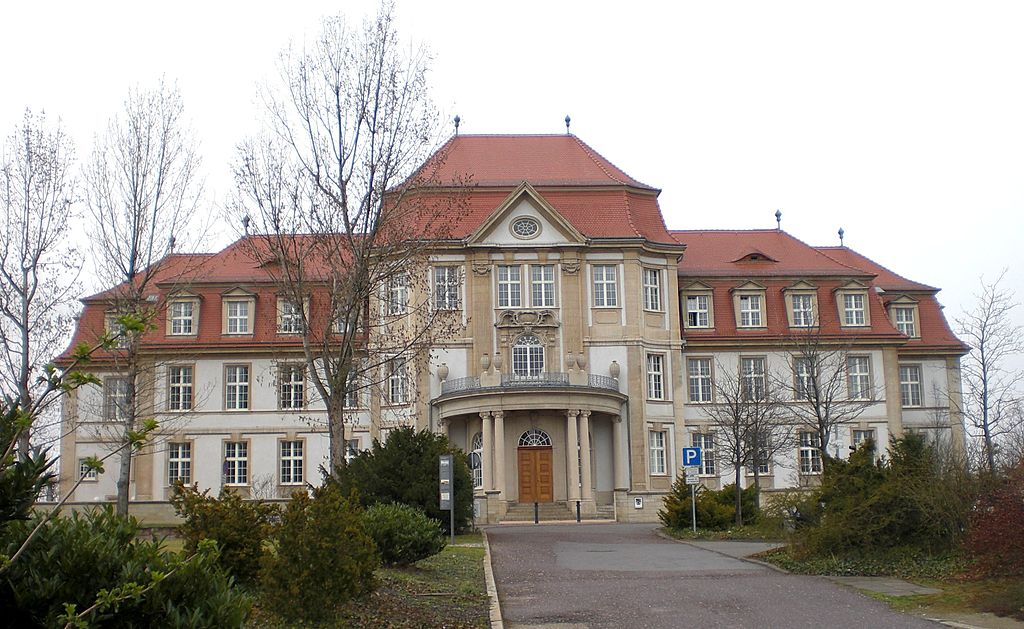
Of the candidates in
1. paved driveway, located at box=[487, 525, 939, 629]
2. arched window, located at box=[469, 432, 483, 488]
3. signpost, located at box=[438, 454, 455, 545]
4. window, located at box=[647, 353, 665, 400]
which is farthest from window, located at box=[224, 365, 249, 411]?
paved driveway, located at box=[487, 525, 939, 629]

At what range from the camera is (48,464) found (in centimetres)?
621

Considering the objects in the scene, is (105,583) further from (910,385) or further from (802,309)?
(910,385)

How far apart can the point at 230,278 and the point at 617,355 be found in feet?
55.7

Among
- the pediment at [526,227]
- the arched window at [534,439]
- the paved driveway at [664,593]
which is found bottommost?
the paved driveway at [664,593]

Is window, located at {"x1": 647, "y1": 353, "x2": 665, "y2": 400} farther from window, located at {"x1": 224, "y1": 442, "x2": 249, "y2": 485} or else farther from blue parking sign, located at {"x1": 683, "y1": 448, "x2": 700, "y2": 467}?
window, located at {"x1": 224, "y1": 442, "x2": 249, "y2": 485}

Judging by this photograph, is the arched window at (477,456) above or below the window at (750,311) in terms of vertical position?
below

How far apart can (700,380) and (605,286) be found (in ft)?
21.7

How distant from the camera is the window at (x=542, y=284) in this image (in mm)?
43406

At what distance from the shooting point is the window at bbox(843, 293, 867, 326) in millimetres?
47750

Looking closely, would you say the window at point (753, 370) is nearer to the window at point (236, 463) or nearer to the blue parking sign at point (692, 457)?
the blue parking sign at point (692, 457)

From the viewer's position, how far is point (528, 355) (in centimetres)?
4306

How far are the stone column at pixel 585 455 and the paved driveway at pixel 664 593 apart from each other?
51.4ft

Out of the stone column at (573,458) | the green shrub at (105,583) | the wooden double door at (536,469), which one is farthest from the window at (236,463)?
the green shrub at (105,583)

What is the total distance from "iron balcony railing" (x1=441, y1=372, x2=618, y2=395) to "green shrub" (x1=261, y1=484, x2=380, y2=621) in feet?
91.7
